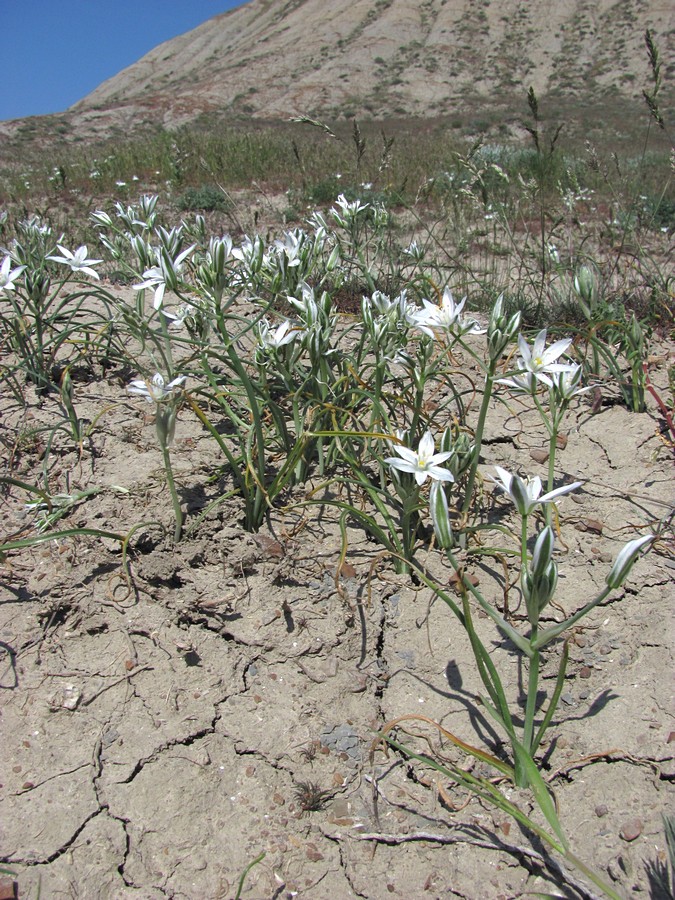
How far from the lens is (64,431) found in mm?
2779

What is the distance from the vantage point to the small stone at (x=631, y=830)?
4.59 ft

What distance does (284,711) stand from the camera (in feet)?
5.81

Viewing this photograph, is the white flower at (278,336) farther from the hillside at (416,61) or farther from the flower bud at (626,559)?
the hillside at (416,61)

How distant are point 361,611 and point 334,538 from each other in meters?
0.35

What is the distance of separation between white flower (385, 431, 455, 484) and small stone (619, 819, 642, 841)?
0.91 metres

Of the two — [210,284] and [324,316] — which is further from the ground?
[210,284]

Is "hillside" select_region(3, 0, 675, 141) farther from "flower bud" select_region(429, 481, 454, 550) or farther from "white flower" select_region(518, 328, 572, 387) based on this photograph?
"flower bud" select_region(429, 481, 454, 550)

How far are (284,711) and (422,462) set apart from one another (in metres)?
0.82

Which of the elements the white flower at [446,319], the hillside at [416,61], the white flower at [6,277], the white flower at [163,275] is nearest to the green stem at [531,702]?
the white flower at [446,319]

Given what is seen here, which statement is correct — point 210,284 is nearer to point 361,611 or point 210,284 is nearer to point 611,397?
point 361,611

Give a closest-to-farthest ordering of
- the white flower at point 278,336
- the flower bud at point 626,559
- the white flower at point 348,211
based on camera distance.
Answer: the flower bud at point 626,559 → the white flower at point 278,336 → the white flower at point 348,211

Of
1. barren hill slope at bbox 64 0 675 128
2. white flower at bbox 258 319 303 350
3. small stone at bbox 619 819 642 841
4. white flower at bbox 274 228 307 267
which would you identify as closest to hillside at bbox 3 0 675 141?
barren hill slope at bbox 64 0 675 128

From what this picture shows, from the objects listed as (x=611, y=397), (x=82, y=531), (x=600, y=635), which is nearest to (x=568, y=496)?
(x=600, y=635)

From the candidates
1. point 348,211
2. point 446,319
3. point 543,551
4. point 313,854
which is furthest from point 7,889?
point 348,211
